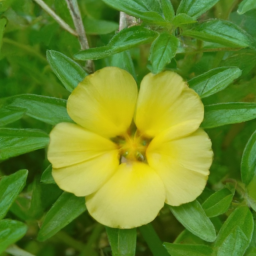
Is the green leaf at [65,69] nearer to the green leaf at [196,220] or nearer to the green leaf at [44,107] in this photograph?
the green leaf at [44,107]

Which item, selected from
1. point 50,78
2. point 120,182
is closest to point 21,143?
point 120,182

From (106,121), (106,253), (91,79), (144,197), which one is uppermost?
(91,79)

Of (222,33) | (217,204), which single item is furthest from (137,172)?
(222,33)

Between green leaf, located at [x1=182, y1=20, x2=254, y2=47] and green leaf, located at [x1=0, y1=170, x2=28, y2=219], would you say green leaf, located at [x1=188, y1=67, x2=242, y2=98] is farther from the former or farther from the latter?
green leaf, located at [x1=0, y1=170, x2=28, y2=219]

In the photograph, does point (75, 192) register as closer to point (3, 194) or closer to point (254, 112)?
point (3, 194)

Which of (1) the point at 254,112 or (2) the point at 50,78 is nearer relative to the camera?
(1) the point at 254,112

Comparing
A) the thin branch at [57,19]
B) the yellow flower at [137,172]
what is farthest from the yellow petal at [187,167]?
the thin branch at [57,19]

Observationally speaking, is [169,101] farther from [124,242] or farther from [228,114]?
[124,242]
